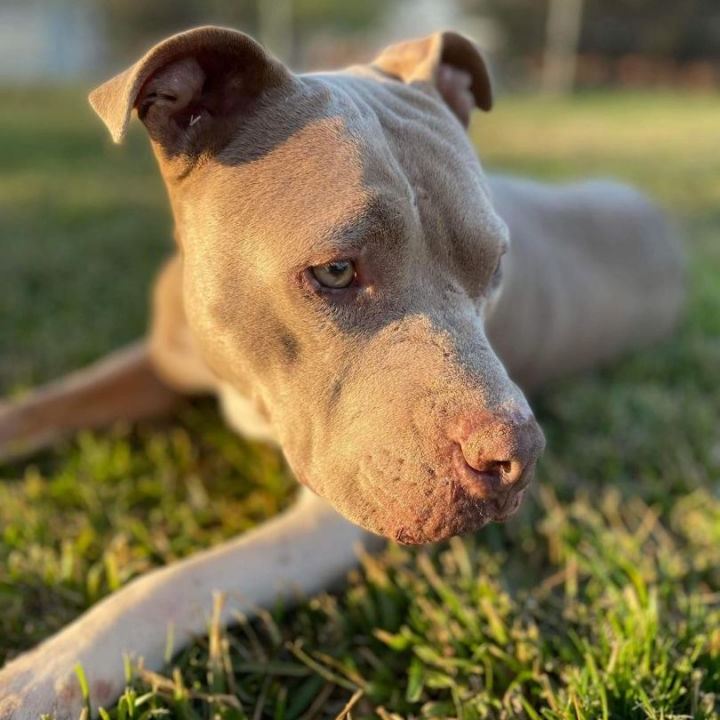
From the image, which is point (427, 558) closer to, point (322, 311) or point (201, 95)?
point (322, 311)

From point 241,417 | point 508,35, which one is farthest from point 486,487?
point 508,35

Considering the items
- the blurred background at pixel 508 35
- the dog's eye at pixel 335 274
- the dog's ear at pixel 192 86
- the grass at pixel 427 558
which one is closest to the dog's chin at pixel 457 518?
the grass at pixel 427 558

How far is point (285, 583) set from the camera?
102 inches

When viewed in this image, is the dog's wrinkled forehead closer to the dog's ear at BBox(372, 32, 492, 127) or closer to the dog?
the dog

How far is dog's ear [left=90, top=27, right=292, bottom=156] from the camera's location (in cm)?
217

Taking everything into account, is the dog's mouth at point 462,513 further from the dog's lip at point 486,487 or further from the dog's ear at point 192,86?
the dog's ear at point 192,86

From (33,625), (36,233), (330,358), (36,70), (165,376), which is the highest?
(330,358)

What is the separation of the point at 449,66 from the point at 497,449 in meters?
1.60

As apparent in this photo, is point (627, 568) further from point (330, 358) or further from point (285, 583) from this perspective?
point (330, 358)

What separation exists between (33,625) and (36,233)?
169 inches

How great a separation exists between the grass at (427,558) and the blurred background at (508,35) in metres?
26.4

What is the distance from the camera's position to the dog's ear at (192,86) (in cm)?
217

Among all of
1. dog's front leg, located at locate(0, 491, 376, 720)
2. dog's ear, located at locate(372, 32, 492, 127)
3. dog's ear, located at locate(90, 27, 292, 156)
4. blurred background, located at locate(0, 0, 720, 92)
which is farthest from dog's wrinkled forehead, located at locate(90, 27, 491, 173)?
blurred background, located at locate(0, 0, 720, 92)

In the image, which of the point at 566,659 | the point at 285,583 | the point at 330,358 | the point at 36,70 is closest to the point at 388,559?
the point at 285,583
